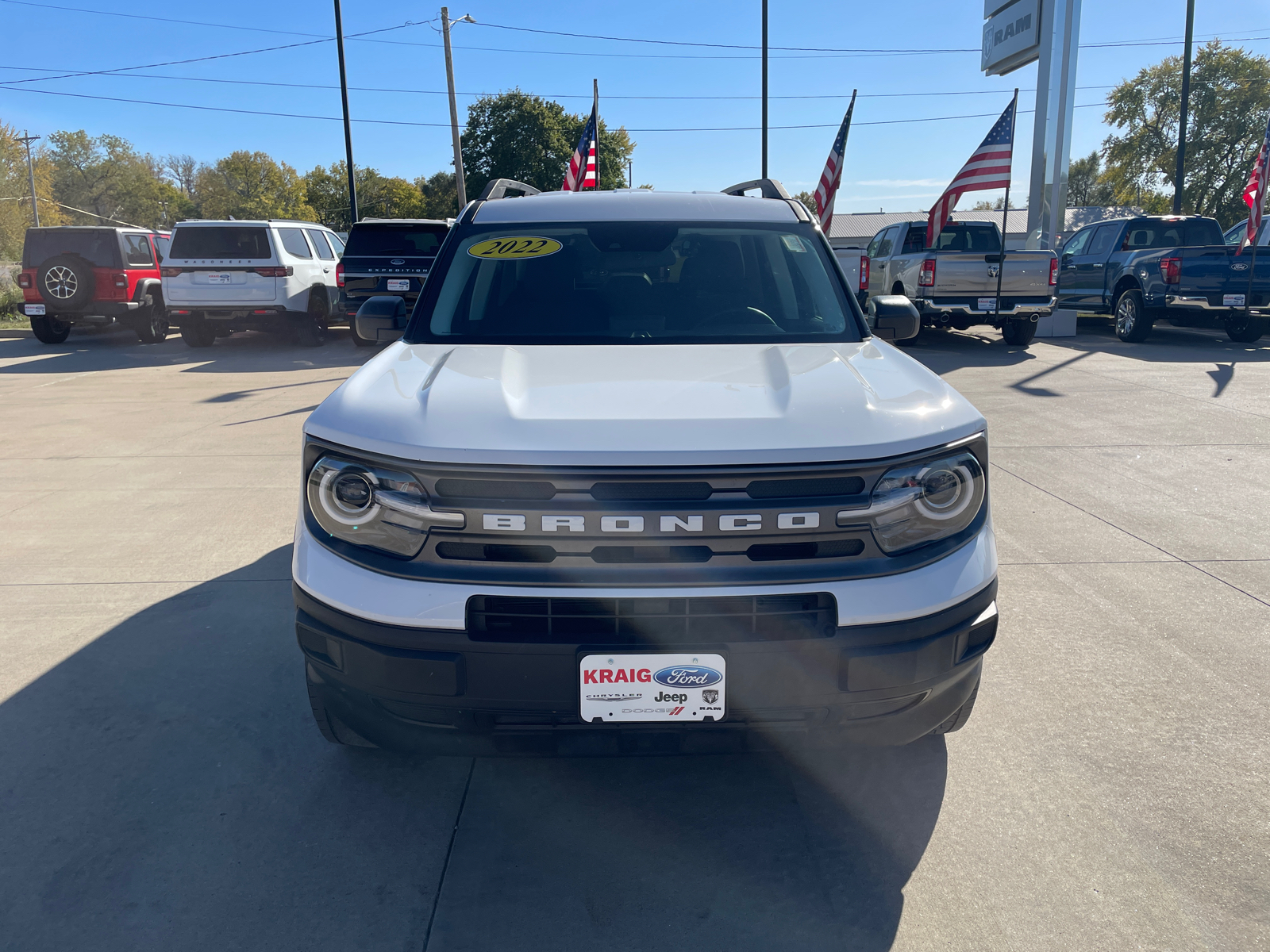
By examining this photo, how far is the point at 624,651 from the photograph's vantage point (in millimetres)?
2189

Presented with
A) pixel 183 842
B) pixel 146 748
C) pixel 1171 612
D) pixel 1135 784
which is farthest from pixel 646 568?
pixel 1171 612

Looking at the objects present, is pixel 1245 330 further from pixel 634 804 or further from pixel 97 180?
pixel 97 180

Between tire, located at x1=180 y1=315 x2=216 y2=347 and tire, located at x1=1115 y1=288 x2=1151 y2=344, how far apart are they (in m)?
14.7

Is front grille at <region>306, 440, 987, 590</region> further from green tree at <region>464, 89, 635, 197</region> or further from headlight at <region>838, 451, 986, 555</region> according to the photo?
green tree at <region>464, 89, 635, 197</region>

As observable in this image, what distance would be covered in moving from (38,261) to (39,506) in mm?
11711

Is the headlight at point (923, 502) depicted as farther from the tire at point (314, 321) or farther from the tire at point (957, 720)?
the tire at point (314, 321)

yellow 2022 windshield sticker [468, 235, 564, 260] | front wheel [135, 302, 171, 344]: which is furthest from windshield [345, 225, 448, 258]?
yellow 2022 windshield sticker [468, 235, 564, 260]

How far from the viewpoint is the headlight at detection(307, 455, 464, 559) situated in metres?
2.27

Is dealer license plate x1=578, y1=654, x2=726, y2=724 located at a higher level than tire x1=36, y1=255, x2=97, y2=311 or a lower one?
lower

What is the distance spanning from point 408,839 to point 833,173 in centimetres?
1493

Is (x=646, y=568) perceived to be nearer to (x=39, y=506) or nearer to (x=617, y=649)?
(x=617, y=649)

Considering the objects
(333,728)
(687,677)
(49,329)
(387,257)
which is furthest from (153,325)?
(687,677)

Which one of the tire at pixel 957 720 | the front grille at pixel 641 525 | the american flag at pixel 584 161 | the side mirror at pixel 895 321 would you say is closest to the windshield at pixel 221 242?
the american flag at pixel 584 161

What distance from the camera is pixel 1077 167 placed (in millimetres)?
111688
